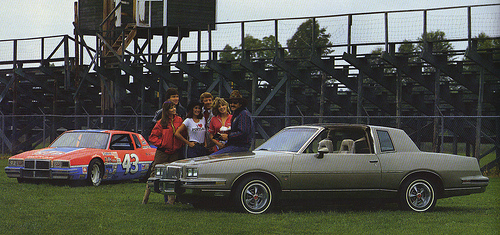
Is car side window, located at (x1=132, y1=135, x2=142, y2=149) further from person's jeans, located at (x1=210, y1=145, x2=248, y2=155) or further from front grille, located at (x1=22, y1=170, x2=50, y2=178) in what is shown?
person's jeans, located at (x1=210, y1=145, x2=248, y2=155)

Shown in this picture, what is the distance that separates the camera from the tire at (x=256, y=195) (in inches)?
382

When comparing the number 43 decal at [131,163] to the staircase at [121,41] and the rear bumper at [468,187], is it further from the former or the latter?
the staircase at [121,41]

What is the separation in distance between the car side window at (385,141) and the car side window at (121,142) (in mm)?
6929

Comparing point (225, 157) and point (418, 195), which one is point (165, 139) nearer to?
point (225, 157)

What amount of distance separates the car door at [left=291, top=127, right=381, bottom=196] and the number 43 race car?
5.99m

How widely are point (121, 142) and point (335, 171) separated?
7115mm

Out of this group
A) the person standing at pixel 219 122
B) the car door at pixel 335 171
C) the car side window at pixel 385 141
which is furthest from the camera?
the person standing at pixel 219 122

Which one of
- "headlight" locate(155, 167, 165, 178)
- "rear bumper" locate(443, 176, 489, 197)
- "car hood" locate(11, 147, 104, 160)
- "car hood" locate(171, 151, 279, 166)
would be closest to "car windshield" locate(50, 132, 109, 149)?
"car hood" locate(11, 147, 104, 160)

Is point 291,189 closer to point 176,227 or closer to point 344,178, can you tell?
point 344,178

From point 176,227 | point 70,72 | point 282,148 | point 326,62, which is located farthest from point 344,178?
point 70,72

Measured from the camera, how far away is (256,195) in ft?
32.2

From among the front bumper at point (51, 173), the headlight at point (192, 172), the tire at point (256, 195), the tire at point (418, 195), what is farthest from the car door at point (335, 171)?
the front bumper at point (51, 173)

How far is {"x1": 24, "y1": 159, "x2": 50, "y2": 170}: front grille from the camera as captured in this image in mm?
14320

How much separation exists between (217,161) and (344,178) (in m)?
1.90
